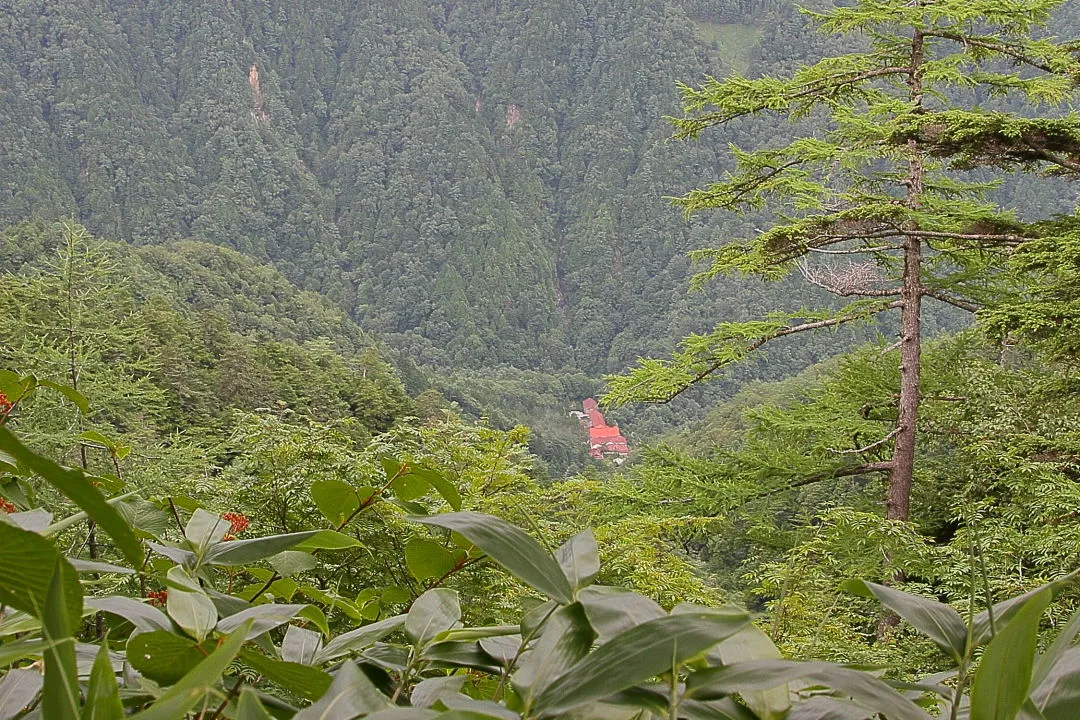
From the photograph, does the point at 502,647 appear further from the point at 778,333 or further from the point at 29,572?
the point at 778,333

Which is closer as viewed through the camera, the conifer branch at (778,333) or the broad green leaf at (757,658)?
the broad green leaf at (757,658)

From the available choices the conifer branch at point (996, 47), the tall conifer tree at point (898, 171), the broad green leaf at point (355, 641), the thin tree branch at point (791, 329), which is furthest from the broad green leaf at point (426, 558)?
the conifer branch at point (996, 47)

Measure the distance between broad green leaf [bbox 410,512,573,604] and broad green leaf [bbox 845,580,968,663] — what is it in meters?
0.08

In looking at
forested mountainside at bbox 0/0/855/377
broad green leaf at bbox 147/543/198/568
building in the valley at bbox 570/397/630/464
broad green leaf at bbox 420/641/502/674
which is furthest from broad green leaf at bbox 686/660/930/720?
forested mountainside at bbox 0/0/855/377

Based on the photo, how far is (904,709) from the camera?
8.1 inches

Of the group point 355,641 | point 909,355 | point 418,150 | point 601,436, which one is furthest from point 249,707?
point 418,150

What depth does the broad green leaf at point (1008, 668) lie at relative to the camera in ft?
0.58

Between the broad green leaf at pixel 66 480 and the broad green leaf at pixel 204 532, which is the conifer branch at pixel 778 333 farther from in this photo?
the broad green leaf at pixel 66 480

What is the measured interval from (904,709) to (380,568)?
99.3 inches

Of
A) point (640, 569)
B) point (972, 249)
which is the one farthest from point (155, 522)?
point (972, 249)

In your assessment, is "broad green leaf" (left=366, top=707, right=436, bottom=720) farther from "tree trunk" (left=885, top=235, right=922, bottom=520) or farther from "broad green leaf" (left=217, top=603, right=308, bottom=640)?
"tree trunk" (left=885, top=235, right=922, bottom=520)

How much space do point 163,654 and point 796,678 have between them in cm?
19

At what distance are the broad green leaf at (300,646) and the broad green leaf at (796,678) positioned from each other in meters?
0.17

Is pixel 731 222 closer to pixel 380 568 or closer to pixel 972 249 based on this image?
pixel 972 249
